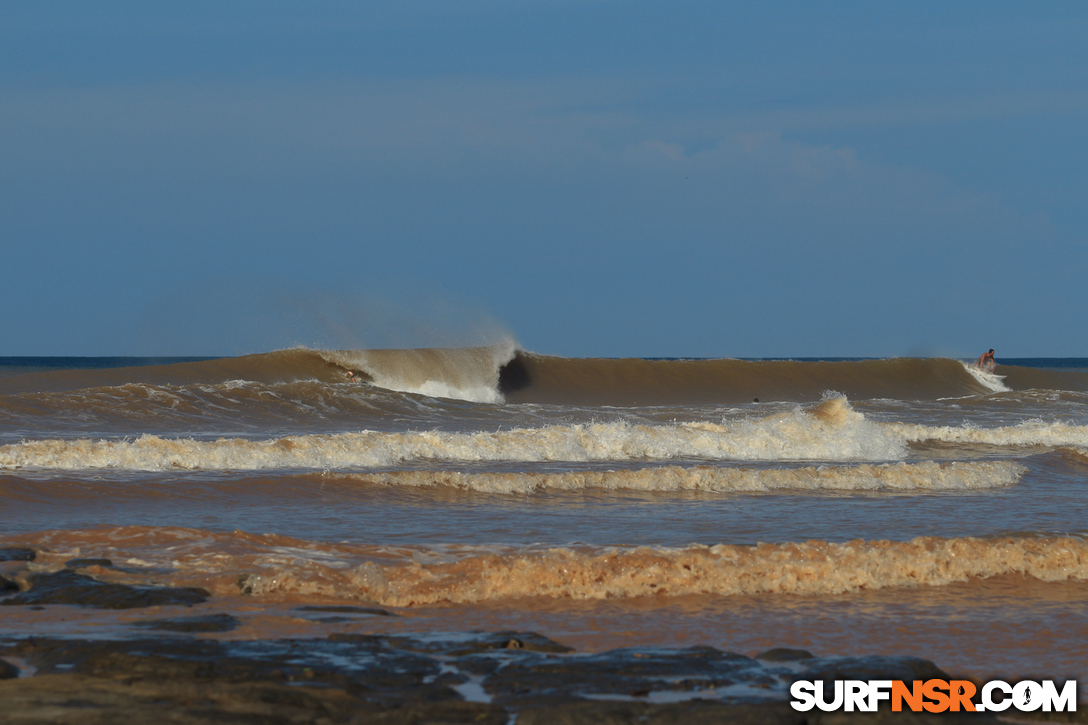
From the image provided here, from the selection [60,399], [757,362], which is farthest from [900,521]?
[757,362]

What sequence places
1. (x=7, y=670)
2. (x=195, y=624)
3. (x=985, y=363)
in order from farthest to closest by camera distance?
(x=985, y=363) → (x=195, y=624) → (x=7, y=670)

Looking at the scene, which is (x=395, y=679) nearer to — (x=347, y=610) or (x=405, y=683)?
(x=405, y=683)

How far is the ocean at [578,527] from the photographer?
4.58 meters

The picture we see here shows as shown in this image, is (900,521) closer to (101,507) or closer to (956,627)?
(956,627)

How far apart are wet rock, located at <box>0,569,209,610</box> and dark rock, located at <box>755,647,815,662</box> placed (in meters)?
2.68

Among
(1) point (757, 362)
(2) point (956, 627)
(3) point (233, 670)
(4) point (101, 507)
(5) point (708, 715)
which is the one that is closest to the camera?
(5) point (708, 715)

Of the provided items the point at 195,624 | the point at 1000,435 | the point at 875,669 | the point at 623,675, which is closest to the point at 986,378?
the point at 1000,435

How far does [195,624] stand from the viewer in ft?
14.0

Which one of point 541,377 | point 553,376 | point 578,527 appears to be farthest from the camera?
point 553,376

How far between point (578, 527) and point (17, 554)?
371cm

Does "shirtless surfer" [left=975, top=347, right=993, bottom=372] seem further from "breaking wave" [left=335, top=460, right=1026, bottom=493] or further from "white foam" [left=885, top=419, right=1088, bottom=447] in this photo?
"breaking wave" [left=335, top=460, right=1026, bottom=493]

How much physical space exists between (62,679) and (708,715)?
2.17 meters

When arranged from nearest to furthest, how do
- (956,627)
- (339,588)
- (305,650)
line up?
(305,650)
(956,627)
(339,588)

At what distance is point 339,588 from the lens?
5.16 m
